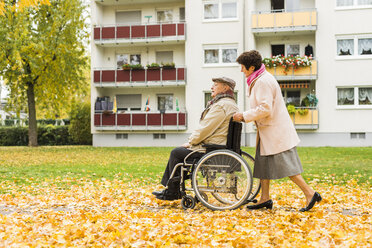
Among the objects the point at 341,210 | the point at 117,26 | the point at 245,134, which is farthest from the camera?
the point at 117,26

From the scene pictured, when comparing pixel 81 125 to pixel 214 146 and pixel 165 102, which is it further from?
pixel 214 146

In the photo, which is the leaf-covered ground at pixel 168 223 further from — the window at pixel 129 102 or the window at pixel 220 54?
the window at pixel 129 102

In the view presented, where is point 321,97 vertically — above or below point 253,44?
below

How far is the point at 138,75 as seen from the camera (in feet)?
99.0

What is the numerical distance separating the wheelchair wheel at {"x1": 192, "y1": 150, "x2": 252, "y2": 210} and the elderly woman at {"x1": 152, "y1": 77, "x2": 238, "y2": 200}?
0.24 m

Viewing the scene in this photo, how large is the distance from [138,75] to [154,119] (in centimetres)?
Answer: 293

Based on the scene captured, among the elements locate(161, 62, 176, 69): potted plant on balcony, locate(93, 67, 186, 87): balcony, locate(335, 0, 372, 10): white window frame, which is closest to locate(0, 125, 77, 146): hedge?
locate(93, 67, 186, 87): balcony

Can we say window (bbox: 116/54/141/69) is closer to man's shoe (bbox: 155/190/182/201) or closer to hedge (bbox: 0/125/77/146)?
hedge (bbox: 0/125/77/146)

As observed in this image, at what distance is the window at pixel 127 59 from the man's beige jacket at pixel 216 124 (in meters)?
26.0

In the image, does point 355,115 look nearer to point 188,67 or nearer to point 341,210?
point 188,67

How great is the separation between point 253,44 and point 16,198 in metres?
22.6

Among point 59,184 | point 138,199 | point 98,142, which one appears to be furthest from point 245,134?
point 138,199

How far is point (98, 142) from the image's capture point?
3155 centimetres

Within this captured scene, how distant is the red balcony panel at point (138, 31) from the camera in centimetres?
3020
